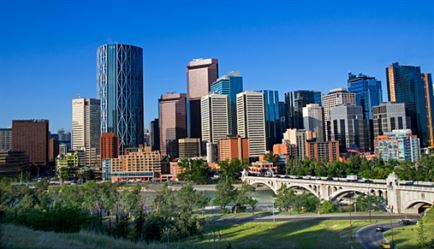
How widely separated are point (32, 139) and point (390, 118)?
444ft

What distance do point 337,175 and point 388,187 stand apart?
49.1m

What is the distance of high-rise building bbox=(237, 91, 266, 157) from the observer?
15850cm

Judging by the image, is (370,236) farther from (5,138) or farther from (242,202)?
(5,138)

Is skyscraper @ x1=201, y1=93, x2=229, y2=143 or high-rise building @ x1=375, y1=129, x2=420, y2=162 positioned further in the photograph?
skyscraper @ x1=201, y1=93, x2=229, y2=143

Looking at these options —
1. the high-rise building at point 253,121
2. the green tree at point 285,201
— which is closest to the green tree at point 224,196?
the green tree at point 285,201

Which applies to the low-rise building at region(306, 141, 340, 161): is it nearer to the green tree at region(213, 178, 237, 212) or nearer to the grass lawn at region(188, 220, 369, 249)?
the green tree at region(213, 178, 237, 212)

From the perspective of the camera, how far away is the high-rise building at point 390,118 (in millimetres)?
170625

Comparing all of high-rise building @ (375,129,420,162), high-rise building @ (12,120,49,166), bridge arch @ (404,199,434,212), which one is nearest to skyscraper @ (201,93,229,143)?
high-rise building @ (375,129,420,162)

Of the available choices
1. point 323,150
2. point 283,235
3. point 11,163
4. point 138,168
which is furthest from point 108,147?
point 283,235

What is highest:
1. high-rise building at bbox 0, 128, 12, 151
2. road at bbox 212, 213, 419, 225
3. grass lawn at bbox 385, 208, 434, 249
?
high-rise building at bbox 0, 128, 12, 151

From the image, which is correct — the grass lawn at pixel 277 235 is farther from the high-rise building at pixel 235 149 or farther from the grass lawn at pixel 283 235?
the high-rise building at pixel 235 149

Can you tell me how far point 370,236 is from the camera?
3472 centimetres

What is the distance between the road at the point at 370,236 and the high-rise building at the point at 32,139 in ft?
455

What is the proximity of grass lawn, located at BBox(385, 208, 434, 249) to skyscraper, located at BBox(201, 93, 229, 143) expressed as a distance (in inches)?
5505
